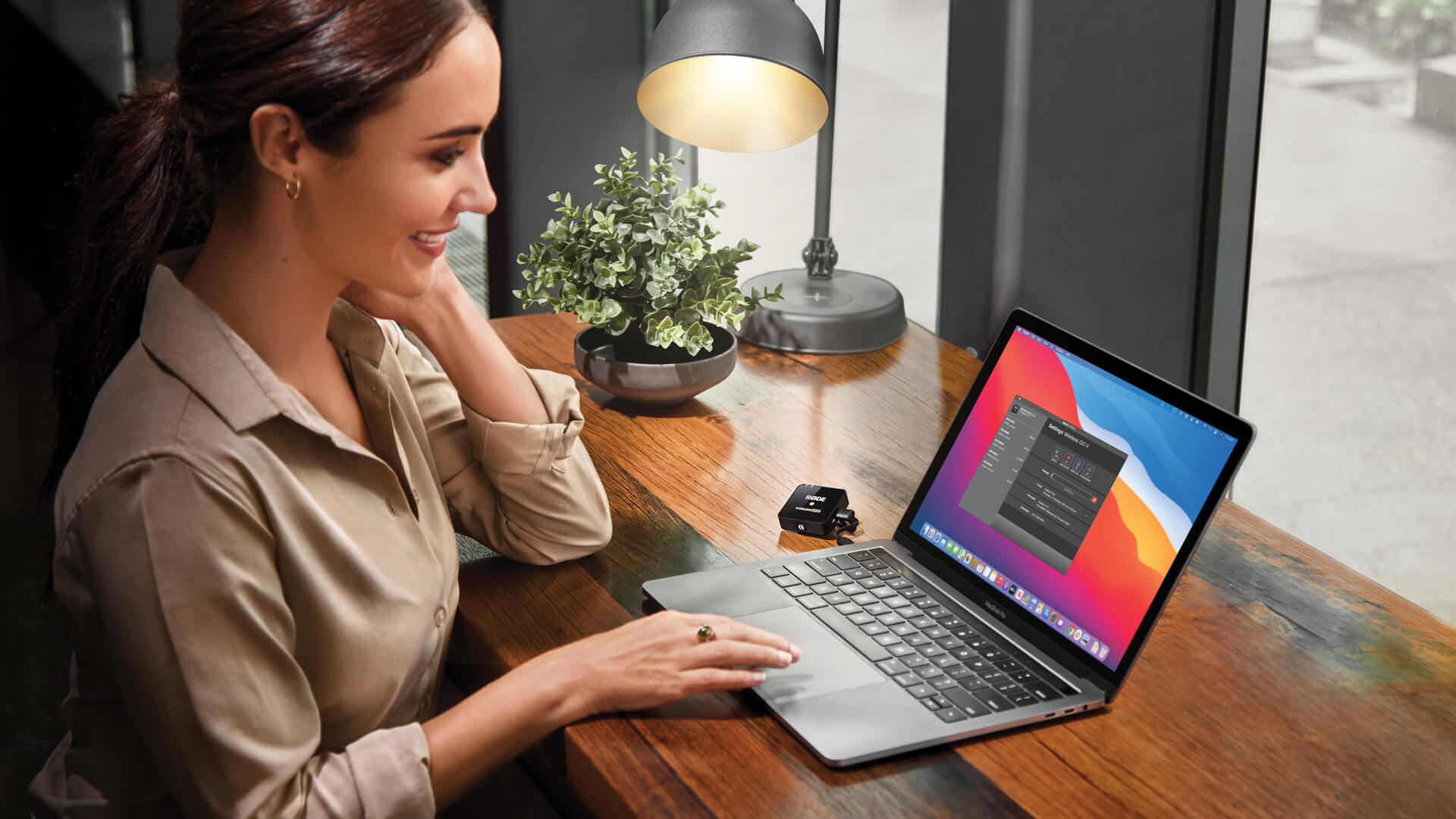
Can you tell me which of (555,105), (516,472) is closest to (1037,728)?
(516,472)

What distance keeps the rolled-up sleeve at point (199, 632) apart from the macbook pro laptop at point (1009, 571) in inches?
14.5

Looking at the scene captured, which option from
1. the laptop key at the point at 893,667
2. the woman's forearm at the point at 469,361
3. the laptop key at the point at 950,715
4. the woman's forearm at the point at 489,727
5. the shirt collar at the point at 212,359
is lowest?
the woman's forearm at the point at 489,727

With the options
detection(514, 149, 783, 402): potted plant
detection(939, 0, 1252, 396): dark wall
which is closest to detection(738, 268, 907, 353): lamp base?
detection(514, 149, 783, 402): potted plant

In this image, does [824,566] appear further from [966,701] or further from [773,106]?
[773,106]

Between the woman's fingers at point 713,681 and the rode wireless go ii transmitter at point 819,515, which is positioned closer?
the woman's fingers at point 713,681

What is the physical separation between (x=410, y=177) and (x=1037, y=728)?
66 cm

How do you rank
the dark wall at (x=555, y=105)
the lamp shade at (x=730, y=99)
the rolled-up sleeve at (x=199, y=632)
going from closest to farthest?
the rolled-up sleeve at (x=199, y=632)
the lamp shade at (x=730, y=99)
the dark wall at (x=555, y=105)

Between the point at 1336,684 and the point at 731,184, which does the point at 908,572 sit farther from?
the point at 731,184

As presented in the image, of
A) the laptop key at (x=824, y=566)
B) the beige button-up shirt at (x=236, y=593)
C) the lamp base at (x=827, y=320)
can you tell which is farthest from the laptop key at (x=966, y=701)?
the lamp base at (x=827, y=320)

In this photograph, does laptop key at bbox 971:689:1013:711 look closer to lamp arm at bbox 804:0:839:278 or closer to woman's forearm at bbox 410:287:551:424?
woman's forearm at bbox 410:287:551:424

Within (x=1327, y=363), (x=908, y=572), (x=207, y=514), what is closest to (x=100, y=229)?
(x=207, y=514)

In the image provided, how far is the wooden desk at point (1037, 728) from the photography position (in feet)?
3.04

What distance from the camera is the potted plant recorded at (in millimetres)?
1583

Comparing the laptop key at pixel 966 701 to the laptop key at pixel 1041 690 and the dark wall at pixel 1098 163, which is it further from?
the dark wall at pixel 1098 163
